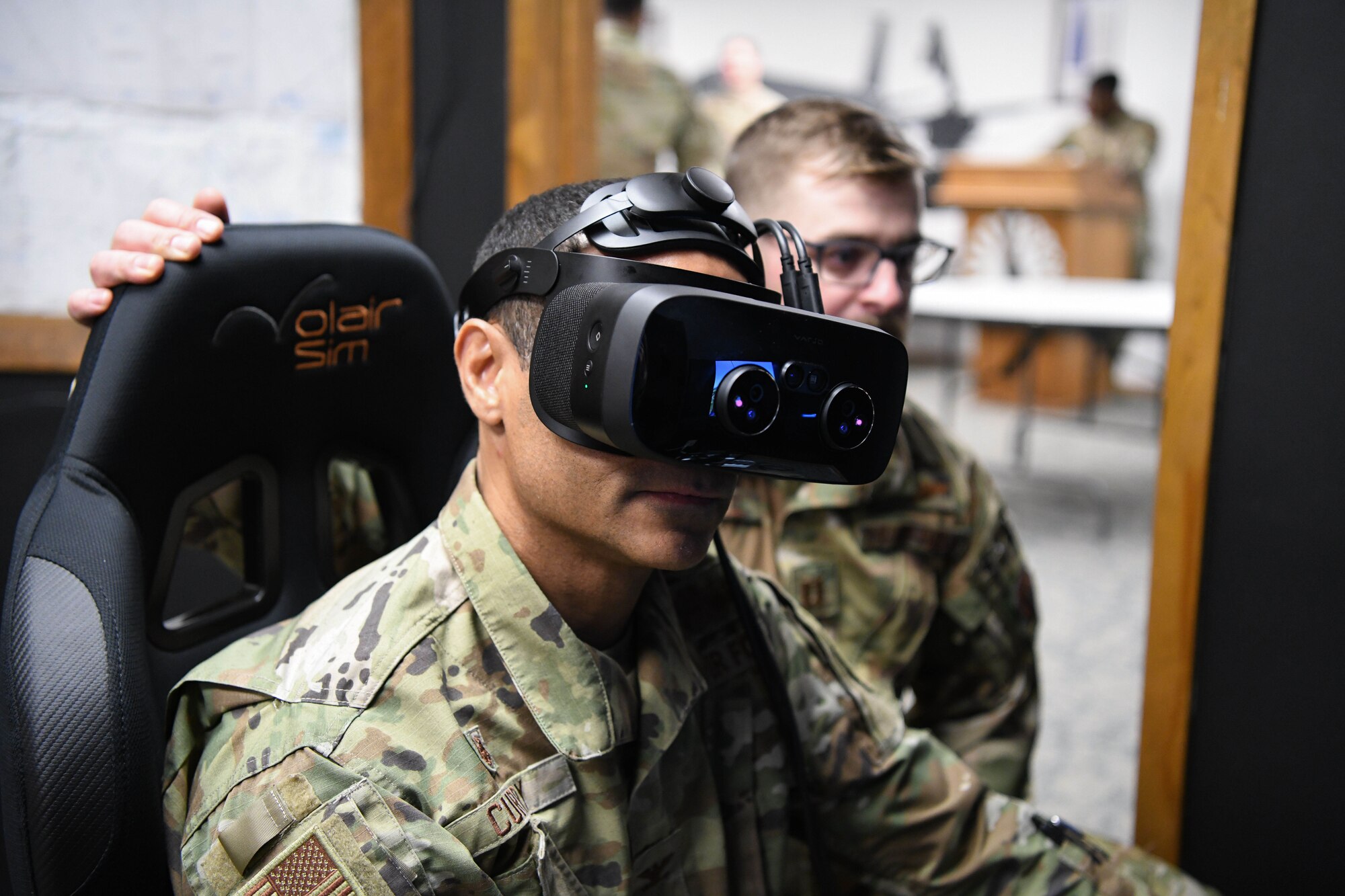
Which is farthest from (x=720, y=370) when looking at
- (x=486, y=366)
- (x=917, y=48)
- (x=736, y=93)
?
(x=917, y=48)

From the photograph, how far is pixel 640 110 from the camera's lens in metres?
2.87

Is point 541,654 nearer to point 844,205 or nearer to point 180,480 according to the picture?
point 180,480

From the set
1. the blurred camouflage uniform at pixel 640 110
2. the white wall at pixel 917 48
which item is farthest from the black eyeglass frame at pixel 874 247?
the white wall at pixel 917 48

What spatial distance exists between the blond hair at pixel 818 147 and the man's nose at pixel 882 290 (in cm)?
11

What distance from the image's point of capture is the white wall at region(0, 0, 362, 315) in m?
1.45

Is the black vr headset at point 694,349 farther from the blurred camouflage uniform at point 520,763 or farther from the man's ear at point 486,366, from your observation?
the blurred camouflage uniform at point 520,763

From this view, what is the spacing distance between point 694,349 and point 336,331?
1.48 feet

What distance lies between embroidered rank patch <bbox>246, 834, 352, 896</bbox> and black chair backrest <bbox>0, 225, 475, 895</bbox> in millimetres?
183

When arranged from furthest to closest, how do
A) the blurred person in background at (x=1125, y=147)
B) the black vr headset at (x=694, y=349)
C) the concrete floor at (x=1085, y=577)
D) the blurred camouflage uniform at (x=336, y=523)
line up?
1. the blurred person in background at (x=1125, y=147)
2. the concrete floor at (x=1085, y=577)
3. the blurred camouflage uniform at (x=336, y=523)
4. the black vr headset at (x=694, y=349)

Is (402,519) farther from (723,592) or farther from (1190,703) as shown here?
(1190,703)

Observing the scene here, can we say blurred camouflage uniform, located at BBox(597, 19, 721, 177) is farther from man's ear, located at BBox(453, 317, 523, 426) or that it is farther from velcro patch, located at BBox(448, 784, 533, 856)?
velcro patch, located at BBox(448, 784, 533, 856)

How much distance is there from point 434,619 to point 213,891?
216 millimetres

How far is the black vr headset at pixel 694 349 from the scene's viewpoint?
0.59 metres

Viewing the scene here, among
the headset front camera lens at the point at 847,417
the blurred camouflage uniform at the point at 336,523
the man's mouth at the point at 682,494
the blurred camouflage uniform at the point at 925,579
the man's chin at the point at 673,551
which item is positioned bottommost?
the blurred camouflage uniform at the point at 925,579
